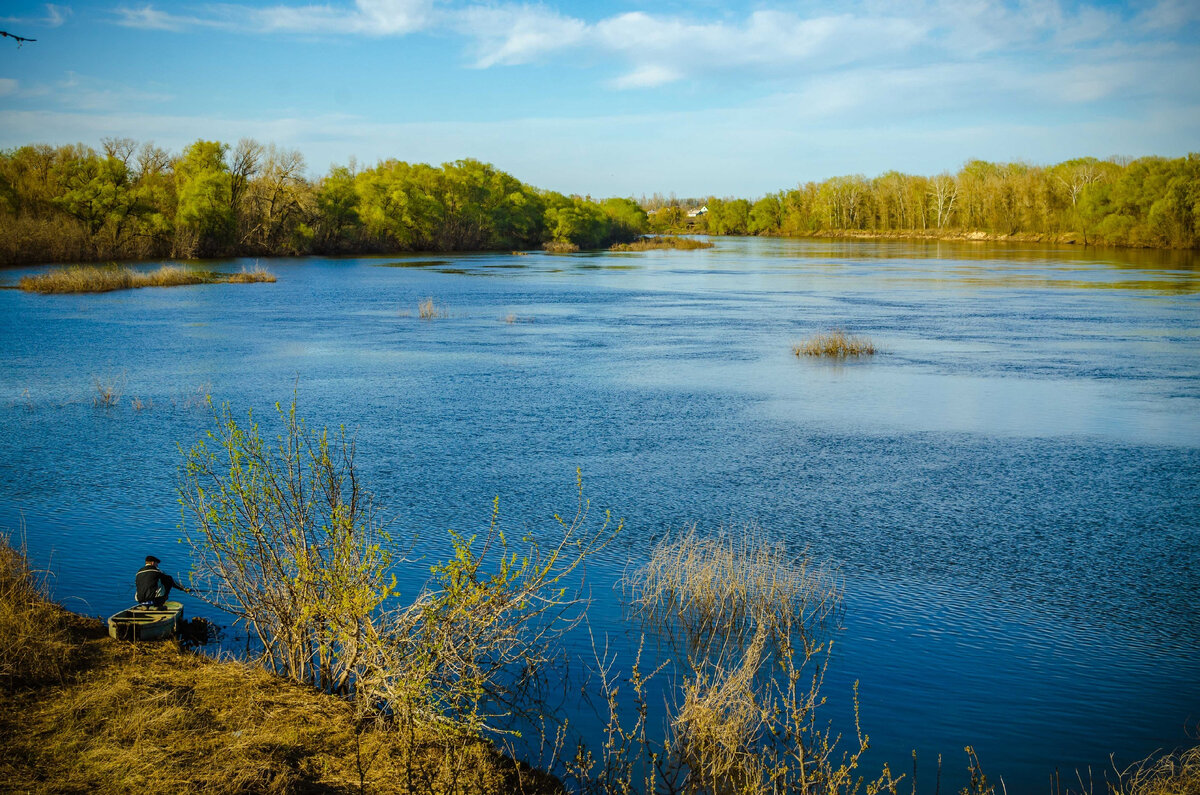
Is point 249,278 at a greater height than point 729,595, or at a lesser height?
greater

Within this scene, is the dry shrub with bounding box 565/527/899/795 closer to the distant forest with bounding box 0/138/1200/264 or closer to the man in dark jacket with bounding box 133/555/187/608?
the man in dark jacket with bounding box 133/555/187/608

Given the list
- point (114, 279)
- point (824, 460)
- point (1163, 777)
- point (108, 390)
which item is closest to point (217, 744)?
point (1163, 777)

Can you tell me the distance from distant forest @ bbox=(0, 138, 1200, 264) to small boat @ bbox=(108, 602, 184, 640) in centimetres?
6853

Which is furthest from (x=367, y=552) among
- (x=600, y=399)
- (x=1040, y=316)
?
(x=1040, y=316)

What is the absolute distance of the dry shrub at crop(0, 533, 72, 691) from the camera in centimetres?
724

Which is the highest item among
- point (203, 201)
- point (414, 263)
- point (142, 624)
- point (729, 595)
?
point (203, 201)

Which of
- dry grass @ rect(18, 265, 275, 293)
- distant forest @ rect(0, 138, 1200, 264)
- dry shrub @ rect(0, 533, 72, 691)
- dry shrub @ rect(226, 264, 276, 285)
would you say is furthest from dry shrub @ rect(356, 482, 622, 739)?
distant forest @ rect(0, 138, 1200, 264)

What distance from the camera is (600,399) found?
21.3 meters

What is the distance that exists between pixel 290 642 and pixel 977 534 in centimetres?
902

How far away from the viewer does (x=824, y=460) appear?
52.5ft

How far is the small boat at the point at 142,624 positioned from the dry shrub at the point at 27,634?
1.38ft

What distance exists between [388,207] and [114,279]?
51625 millimetres

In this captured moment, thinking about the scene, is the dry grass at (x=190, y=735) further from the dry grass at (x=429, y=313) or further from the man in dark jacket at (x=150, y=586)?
the dry grass at (x=429, y=313)

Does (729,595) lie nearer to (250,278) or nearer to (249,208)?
(250,278)
